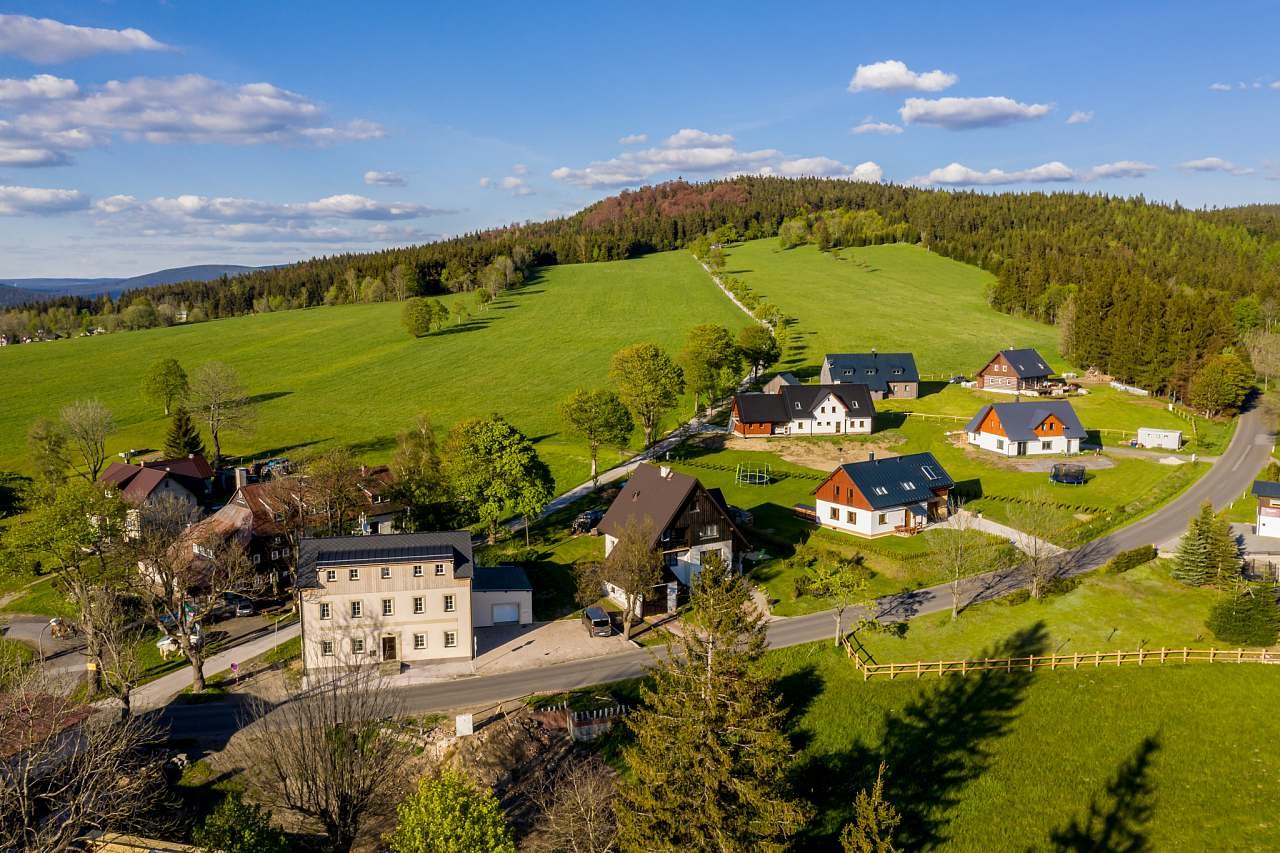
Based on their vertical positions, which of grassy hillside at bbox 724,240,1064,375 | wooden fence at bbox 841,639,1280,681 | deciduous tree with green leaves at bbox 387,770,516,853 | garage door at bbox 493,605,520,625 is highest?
grassy hillside at bbox 724,240,1064,375

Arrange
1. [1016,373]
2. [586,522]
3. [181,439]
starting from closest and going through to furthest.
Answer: [586,522] → [181,439] → [1016,373]

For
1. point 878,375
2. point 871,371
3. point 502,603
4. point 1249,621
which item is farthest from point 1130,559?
point 871,371

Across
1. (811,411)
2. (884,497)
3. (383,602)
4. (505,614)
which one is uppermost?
(811,411)

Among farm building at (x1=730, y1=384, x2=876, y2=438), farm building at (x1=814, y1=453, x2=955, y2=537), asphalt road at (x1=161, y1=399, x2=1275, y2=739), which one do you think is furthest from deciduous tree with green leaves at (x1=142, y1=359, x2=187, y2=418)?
farm building at (x1=814, y1=453, x2=955, y2=537)

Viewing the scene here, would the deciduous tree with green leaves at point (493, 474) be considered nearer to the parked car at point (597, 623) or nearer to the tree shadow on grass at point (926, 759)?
the parked car at point (597, 623)

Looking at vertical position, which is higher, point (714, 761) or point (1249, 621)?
point (714, 761)

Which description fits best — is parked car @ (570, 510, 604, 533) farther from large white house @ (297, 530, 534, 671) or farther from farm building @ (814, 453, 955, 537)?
large white house @ (297, 530, 534, 671)

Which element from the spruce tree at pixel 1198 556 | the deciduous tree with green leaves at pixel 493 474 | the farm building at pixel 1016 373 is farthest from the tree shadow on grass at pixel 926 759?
the farm building at pixel 1016 373

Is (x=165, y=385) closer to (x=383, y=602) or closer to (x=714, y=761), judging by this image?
(x=383, y=602)
